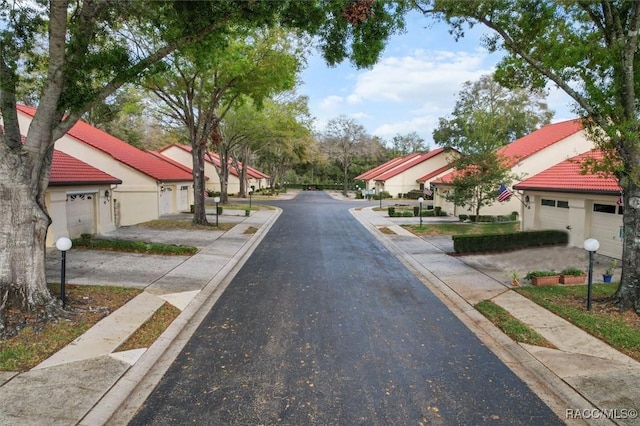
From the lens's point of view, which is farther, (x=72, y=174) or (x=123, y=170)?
(x=123, y=170)

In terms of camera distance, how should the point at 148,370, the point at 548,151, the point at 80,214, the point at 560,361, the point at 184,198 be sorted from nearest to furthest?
1. the point at 148,370
2. the point at 560,361
3. the point at 80,214
4. the point at 548,151
5. the point at 184,198

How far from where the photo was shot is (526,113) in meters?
52.2

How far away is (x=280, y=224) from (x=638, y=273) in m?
20.3

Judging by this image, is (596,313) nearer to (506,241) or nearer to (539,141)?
(506,241)

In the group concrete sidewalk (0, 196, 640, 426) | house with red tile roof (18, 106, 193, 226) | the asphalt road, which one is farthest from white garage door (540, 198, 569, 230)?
house with red tile roof (18, 106, 193, 226)

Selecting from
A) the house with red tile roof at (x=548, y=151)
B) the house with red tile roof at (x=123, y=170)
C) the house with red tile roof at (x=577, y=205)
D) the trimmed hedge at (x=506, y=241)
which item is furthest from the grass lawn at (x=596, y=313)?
the house with red tile roof at (x=123, y=170)

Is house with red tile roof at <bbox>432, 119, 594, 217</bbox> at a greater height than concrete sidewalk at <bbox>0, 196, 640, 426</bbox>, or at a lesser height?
greater

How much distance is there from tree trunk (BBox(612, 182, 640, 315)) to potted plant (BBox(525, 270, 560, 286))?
7.75 ft

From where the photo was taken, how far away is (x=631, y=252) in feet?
29.1

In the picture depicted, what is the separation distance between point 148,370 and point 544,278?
10155 mm

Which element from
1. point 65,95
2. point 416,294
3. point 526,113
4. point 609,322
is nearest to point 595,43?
point 609,322

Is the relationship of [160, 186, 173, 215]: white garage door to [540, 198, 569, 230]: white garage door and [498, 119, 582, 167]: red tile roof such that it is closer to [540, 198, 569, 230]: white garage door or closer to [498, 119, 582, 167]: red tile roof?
[498, 119, 582, 167]: red tile roof

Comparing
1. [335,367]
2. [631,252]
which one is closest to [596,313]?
[631,252]

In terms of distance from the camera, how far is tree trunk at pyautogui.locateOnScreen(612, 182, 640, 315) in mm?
8750
